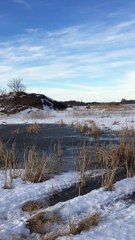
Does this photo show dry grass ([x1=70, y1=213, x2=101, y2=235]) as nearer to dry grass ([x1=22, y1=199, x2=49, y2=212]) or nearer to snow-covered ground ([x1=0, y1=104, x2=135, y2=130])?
dry grass ([x1=22, y1=199, x2=49, y2=212])

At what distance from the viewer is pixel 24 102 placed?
156 ft

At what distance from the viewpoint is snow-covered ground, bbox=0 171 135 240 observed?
5145 mm

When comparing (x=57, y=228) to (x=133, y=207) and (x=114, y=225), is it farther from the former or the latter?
(x=133, y=207)

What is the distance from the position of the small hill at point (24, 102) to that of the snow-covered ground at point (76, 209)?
36.0 meters

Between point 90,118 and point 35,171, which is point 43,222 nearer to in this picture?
point 35,171

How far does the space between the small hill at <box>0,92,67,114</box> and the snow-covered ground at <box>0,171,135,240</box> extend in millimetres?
36013

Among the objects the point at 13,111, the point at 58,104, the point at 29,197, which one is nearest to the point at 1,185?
the point at 29,197

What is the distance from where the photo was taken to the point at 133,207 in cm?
617

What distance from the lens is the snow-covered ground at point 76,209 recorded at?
5145 millimetres

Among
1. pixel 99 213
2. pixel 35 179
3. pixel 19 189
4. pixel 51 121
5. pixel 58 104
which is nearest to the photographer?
pixel 99 213

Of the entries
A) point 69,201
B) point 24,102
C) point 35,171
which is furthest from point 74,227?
point 24,102

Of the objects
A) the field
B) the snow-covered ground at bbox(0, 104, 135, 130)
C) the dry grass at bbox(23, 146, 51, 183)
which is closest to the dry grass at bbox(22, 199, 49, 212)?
the field

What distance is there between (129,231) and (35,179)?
321 cm

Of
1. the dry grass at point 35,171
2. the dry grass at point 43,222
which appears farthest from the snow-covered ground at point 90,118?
the dry grass at point 43,222
